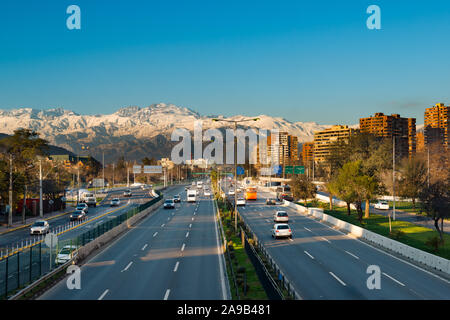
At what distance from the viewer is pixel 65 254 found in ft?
91.1

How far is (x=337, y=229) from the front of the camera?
4656cm

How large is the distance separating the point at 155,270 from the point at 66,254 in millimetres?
6392

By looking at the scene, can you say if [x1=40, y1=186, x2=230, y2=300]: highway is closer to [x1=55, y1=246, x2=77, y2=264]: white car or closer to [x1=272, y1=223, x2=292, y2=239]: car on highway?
[x1=55, y1=246, x2=77, y2=264]: white car

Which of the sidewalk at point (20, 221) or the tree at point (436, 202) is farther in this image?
the sidewalk at point (20, 221)

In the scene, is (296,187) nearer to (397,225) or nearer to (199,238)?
(397,225)

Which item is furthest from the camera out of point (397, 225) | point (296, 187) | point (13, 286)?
point (296, 187)

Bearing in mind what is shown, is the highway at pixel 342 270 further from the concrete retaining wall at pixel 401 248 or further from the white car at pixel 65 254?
the white car at pixel 65 254

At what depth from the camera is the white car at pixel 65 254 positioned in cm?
2723

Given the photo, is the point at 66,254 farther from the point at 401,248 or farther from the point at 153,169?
the point at 153,169

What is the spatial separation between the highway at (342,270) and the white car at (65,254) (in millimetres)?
13787

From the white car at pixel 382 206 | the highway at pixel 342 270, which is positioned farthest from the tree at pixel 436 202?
the white car at pixel 382 206
